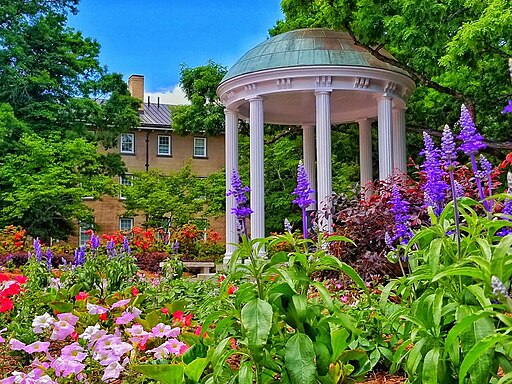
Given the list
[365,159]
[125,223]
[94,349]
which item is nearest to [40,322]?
[94,349]

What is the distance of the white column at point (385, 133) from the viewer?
15.1 metres

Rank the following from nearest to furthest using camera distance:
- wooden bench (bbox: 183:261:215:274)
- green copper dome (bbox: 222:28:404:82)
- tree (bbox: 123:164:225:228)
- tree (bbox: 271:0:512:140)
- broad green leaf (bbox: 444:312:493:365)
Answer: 1. broad green leaf (bbox: 444:312:493:365)
2. tree (bbox: 271:0:512:140)
3. green copper dome (bbox: 222:28:404:82)
4. wooden bench (bbox: 183:261:215:274)
5. tree (bbox: 123:164:225:228)

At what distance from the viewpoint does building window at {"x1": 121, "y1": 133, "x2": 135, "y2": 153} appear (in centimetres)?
3300

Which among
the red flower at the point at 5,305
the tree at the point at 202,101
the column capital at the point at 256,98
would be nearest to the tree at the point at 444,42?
the column capital at the point at 256,98

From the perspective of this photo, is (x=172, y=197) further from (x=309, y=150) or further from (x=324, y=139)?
(x=324, y=139)

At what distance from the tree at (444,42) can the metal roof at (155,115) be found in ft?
53.9

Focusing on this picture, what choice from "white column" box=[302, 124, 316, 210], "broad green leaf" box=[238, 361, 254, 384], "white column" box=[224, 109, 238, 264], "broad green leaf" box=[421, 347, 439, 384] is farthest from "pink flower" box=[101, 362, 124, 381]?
"white column" box=[302, 124, 316, 210]

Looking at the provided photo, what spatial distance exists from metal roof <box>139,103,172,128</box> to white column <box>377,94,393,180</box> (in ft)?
62.8

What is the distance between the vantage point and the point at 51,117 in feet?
75.3

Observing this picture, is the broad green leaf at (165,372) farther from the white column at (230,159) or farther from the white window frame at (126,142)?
the white window frame at (126,142)

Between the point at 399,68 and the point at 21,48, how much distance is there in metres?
14.3

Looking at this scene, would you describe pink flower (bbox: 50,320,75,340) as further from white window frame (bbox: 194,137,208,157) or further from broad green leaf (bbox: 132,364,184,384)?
white window frame (bbox: 194,137,208,157)

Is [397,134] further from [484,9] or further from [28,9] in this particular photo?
[28,9]

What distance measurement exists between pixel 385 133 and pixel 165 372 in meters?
13.1
